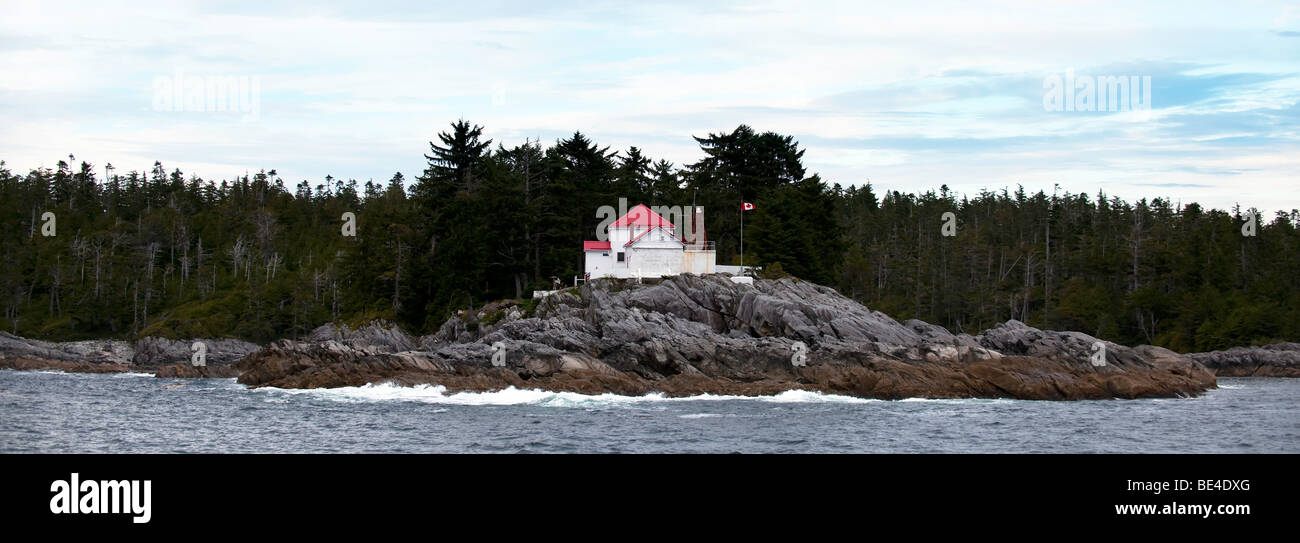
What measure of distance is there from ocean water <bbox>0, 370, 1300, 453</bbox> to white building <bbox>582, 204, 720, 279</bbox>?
16.1 meters

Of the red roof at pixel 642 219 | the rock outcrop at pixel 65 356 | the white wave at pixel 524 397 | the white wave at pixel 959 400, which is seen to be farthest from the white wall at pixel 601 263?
the rock outcrop at pixel 65 356

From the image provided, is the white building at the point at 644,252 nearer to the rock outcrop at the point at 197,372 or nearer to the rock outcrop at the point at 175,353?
the rock outcrop at the point at 197,372

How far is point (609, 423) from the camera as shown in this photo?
38.3 m

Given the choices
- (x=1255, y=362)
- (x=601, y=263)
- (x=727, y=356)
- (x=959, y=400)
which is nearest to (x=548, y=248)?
(x=601, y=263)

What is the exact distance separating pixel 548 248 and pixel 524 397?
2288cm

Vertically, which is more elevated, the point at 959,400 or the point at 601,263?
the point at 601,263

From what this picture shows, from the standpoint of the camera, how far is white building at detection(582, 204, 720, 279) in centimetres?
6191

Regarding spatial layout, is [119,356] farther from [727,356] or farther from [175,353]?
[727,356]

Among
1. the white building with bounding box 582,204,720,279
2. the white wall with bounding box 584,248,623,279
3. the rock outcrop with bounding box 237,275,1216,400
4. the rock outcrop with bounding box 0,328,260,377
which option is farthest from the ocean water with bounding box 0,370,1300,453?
the rock outcrop with bounding box 0,328,260,377

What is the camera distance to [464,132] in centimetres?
7375

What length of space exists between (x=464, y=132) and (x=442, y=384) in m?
28.2
